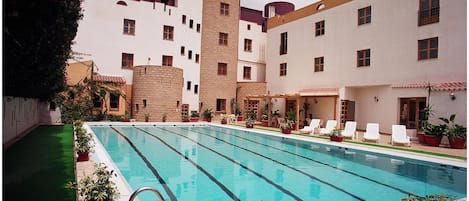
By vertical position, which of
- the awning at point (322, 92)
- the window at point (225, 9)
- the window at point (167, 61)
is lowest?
the awning at point (322, 92)

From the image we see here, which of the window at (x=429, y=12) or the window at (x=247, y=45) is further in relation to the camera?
the window at (x=247, y=45)

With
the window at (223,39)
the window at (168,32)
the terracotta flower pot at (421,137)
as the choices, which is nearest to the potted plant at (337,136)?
the terracotta flower pot at (421,137)

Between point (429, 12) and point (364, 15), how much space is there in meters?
3.78

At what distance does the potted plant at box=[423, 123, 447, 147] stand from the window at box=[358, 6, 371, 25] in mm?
7912

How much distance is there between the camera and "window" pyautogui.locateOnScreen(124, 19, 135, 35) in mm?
24281

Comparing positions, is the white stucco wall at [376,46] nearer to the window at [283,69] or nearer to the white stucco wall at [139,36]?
the window at [283,69]

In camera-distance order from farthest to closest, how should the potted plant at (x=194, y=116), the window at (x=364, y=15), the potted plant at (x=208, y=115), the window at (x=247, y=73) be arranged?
the window at (x=247, y=73) < the potted plant at (x=208, y=115) < the potted plant at (x=194, y=116) < the window at (x=364, y=15)

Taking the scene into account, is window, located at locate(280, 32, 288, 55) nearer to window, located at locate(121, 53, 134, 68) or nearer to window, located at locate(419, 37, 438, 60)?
window, located at locate(419, 37, 438, 60)

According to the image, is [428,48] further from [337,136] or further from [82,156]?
[82,156]

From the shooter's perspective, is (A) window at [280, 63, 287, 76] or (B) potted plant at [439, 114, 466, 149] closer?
(B) potted plant at [439, 114, 466, 149]

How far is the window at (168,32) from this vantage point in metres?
25.6

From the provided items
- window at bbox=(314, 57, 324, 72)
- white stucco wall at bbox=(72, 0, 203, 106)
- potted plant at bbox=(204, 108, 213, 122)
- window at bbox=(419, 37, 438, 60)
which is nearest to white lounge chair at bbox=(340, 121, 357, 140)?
window at bbox=(419, 37, 438, 60)

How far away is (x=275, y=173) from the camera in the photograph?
8.53m

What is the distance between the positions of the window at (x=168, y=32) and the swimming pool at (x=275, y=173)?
14.2 meters
